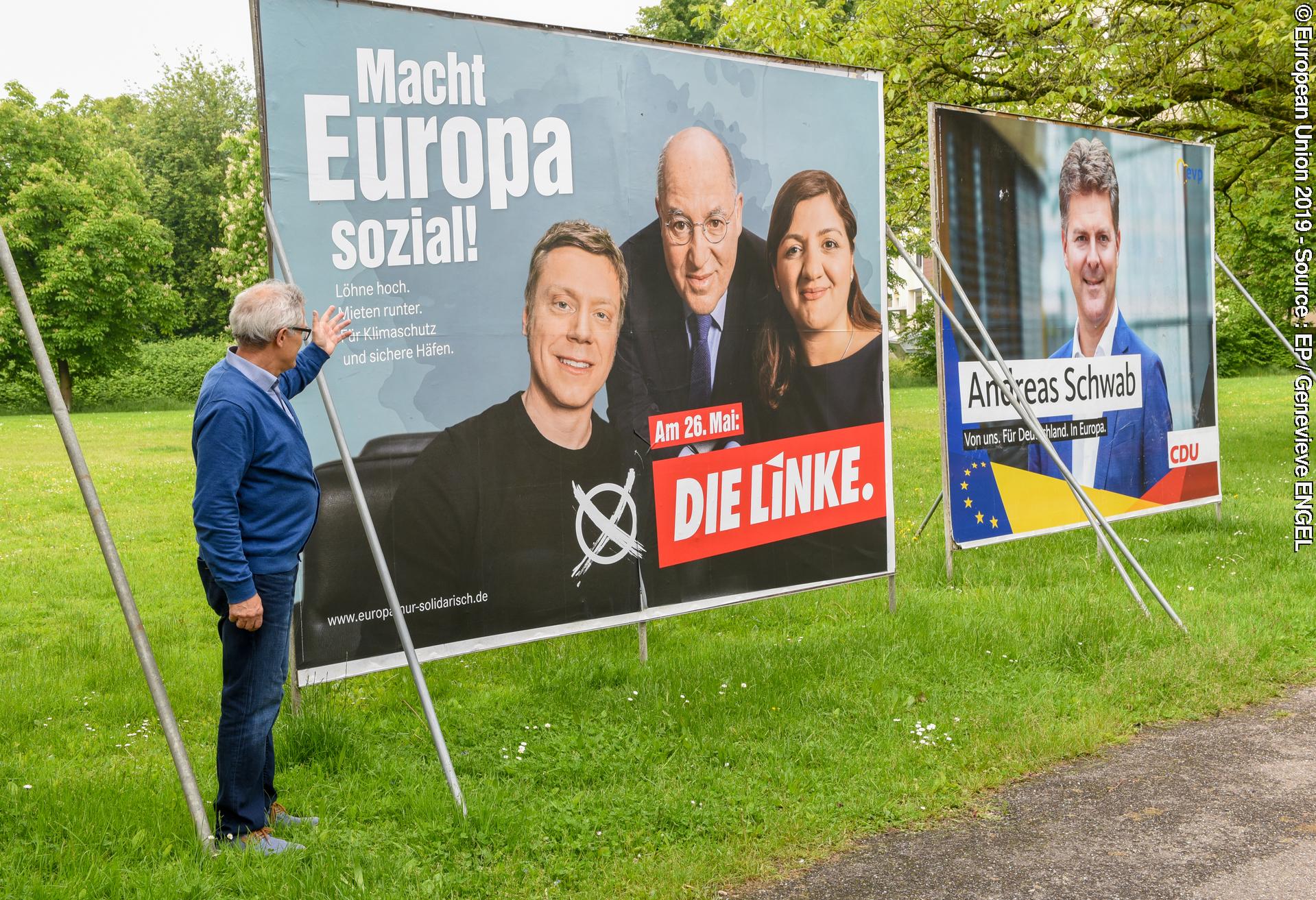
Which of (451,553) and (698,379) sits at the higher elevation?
(698,379)

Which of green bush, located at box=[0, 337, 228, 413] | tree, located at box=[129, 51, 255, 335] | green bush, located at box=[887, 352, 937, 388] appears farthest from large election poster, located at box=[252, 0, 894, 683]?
tree, located at box=[129, 51, 255, 335]

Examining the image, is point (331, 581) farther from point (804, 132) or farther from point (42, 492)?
point (42, 492)

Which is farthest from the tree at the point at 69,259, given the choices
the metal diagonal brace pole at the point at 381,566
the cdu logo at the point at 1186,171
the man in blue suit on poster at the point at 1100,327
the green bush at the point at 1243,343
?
the green bush at the point at 1243,343

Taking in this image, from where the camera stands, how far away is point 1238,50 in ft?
45.0

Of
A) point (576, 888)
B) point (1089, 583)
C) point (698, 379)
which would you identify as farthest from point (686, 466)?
point (1089, 583)

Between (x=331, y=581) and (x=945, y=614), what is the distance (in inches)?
159

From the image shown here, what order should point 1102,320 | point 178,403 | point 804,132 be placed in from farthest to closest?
point 178,403 < point 1102,320 < point 804,132

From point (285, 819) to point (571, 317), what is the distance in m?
2.89

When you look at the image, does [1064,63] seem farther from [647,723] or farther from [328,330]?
[328,330]

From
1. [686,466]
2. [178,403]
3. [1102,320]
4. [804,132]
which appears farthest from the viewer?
[178,403]

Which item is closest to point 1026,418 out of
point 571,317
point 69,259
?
point 571,317

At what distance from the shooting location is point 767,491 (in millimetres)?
6844

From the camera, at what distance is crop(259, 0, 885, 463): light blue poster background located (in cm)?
506

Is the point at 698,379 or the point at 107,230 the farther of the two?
the point at 107,230
